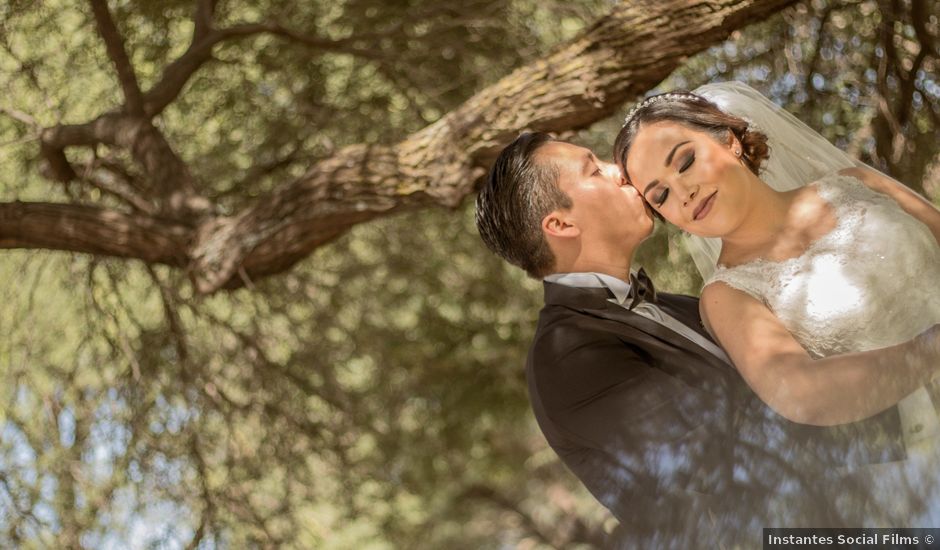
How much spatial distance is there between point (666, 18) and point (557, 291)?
1600 mm

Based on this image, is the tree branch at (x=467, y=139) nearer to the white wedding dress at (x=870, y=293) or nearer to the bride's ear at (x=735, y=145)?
the bride's ear at (x=735, y=145)

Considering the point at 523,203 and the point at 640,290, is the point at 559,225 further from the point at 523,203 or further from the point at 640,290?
the point at 640,290

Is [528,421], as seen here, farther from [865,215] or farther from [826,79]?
[865,215]

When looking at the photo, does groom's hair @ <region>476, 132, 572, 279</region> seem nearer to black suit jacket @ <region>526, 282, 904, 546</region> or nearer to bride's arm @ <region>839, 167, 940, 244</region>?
black suit jacket @ <region>526, 282, 904, 546</region>

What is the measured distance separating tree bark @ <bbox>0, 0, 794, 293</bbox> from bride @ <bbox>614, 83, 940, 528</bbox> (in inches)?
51.4

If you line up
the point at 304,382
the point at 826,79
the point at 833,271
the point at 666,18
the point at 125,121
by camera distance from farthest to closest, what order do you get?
the point at 304,382
the point at 125,121
the point at 826,79
the point at 666,18
the point at 833,271

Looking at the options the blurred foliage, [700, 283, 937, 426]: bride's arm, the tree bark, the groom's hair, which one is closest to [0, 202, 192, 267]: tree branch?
the tree bark

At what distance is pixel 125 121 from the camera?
466 centimetres

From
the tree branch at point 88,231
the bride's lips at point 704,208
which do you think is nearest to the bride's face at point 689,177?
the bride's lips at point 704,208

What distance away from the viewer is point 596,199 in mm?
2061

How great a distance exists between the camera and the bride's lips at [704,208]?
1997 millimetres

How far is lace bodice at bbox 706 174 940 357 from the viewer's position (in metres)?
1.94

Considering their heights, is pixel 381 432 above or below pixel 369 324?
below

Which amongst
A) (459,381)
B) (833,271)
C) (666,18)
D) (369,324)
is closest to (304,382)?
(369,324)
